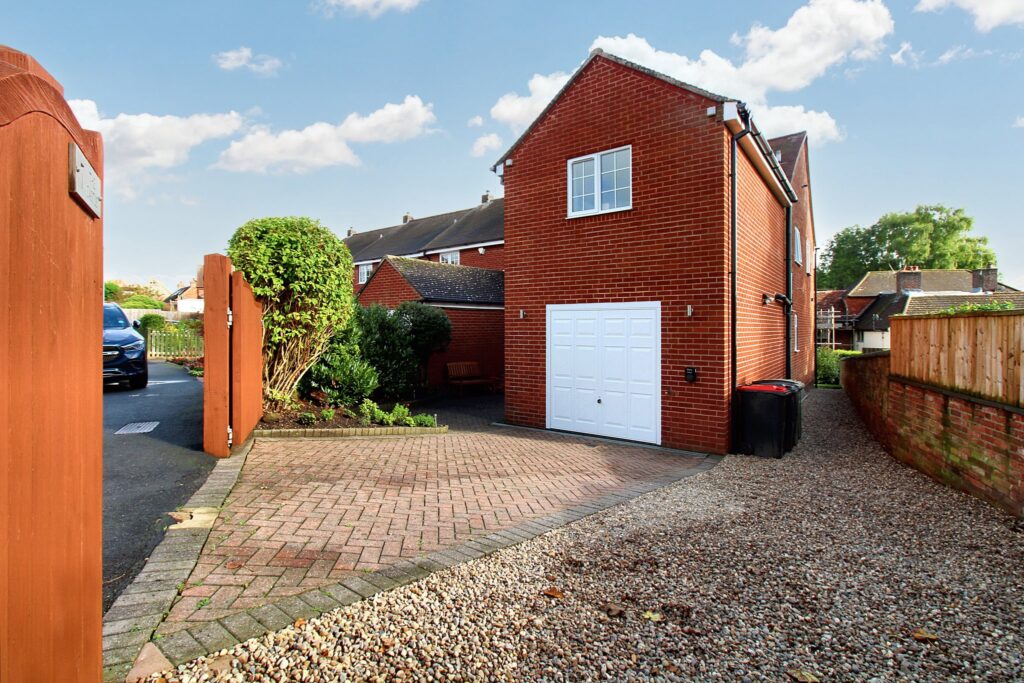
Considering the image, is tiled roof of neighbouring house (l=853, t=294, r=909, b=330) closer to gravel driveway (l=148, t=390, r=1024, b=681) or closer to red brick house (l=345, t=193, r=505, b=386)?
red brick house (l=345, t=193, r=505, b=386)

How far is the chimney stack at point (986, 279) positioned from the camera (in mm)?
44156

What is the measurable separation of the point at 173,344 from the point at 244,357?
70.1ft

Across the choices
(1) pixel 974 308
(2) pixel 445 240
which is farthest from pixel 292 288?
(2) pixel 445 240

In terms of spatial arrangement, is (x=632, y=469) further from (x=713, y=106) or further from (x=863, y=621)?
(x=713, y=106)

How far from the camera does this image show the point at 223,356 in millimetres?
6449

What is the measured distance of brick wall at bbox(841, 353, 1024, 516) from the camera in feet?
16.7

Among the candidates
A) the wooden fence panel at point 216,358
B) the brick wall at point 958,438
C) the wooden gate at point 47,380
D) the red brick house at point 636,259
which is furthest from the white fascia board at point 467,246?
the wooden gate at point 47,380

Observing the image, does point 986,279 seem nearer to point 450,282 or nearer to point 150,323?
point 450,282

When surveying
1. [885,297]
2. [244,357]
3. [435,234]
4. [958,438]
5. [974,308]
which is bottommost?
[958,438]

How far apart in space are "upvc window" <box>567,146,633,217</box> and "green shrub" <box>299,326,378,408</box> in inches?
191

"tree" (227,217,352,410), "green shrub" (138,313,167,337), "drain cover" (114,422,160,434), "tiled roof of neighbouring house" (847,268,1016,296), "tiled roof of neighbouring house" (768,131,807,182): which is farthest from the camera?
"tiled roof of neighbouring house" (847,268,1016,296)

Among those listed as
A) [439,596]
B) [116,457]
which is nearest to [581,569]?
[439,596]

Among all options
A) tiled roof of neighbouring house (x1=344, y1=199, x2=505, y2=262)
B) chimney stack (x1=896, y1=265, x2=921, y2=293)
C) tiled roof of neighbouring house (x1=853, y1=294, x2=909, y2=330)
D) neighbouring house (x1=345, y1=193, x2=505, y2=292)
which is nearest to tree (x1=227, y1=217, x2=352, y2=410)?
neighbouring house (x1=345, y1=193, x2=505, y2=292)

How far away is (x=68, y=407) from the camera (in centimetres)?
160
